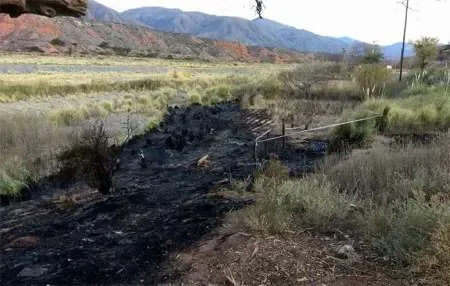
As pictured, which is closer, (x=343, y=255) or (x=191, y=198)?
(x=343, y=255)

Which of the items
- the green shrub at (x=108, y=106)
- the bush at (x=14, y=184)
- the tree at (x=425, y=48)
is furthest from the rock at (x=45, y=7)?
the tree at (x=425, y=48)

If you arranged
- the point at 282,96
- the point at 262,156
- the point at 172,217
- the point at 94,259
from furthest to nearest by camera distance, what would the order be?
the point at 282,96 → the point at 262,156 → the point at 172,217 → the point at 94,259

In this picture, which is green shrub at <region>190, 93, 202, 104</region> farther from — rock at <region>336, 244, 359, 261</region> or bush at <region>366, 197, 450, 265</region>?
rock at <region>336, 244, 359, 261</region>

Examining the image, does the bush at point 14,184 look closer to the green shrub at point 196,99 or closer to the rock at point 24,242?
the rock at point 24,242

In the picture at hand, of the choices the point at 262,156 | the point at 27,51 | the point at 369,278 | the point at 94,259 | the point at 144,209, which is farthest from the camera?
the point at 27,51

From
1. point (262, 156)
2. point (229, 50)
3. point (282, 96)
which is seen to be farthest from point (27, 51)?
point (262, 156)

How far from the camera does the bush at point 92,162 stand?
34.0 ft

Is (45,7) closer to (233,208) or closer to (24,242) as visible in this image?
(24,242)

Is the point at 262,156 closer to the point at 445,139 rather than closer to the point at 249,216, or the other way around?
the point at 445,139

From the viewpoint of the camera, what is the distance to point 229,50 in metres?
178

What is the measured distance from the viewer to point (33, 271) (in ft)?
20.1

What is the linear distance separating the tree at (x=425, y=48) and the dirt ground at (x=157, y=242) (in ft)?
90.3

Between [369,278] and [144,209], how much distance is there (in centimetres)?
434

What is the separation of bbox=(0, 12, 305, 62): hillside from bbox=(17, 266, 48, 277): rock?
126 m
